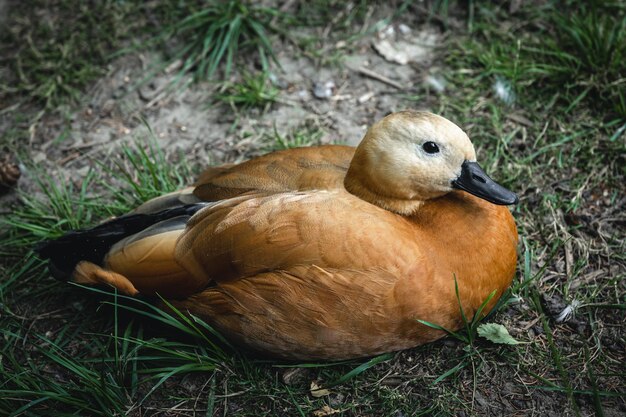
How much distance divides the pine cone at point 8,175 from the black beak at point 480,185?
8.07 ft

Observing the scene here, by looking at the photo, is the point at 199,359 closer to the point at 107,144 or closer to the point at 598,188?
the point at 107,144

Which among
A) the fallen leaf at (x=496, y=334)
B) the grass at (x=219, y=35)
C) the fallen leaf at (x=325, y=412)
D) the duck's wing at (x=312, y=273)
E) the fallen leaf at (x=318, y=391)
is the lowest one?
the fallen leaf at (x=325, y=412)

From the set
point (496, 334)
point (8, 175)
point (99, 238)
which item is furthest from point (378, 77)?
point (8, 175)

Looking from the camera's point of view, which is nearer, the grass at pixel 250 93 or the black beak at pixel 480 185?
the black beak at pixel 480 185

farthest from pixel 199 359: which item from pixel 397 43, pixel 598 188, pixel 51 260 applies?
pixel 397 43

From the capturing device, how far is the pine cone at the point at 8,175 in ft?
11.1

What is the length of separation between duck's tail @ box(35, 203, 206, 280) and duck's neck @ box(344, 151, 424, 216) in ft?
2.17

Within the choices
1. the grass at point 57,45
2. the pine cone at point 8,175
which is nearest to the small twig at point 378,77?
the grass at point 57,45

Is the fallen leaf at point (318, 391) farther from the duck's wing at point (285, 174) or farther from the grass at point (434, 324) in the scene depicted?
the duck's wing at point (285, 174)

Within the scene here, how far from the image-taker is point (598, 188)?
317 cm

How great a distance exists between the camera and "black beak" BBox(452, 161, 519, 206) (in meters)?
2.38

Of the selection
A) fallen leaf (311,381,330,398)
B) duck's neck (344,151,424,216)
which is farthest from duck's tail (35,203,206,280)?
fallen leaf (311,381,330,398)

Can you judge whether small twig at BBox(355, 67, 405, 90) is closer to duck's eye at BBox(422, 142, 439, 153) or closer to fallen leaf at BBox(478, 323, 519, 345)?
duck's eye at BBox(422, 142, 439, 153)

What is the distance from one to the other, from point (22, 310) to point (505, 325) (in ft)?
7.43
